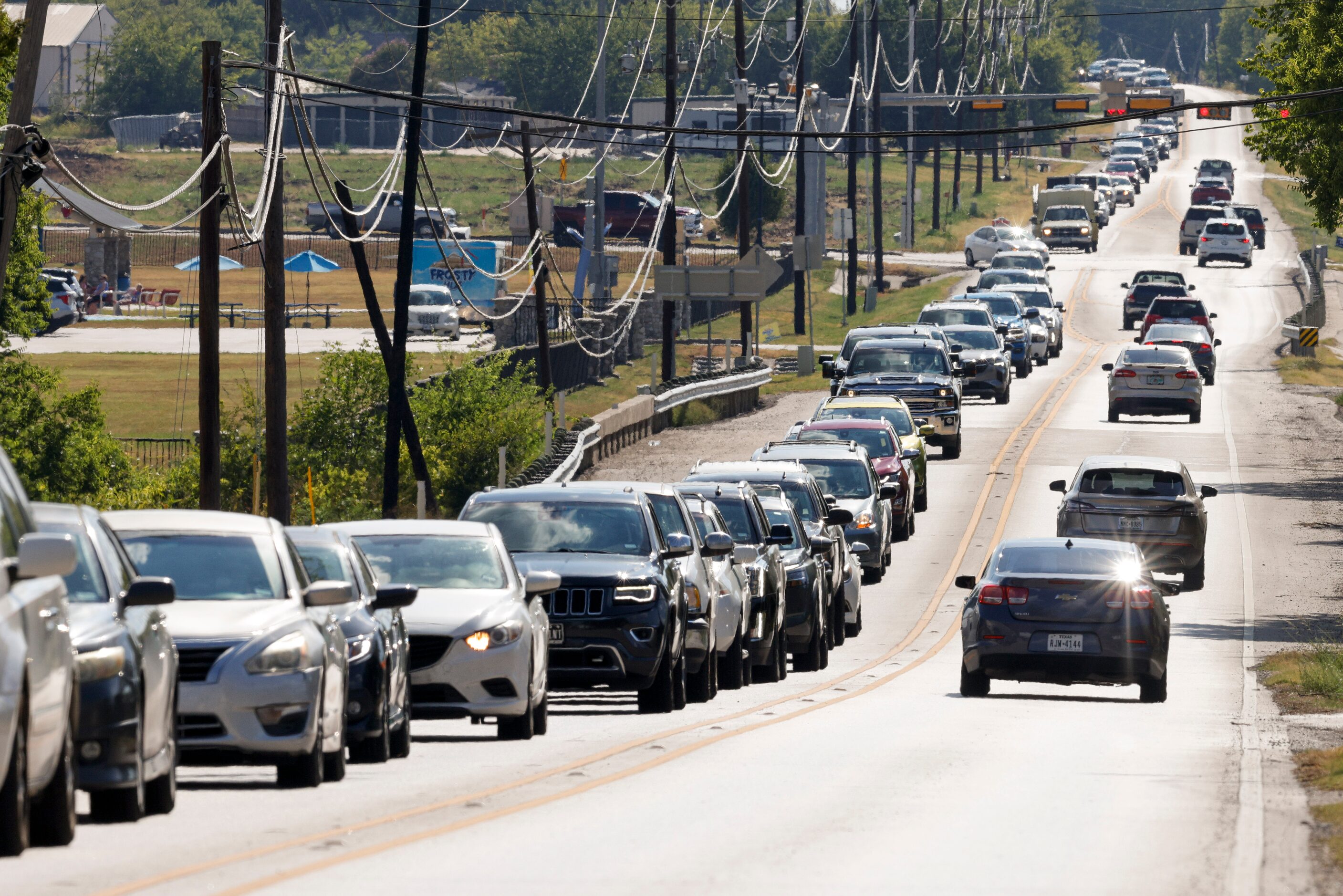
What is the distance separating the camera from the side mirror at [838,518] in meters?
25.9

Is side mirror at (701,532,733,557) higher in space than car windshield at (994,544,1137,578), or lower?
higher

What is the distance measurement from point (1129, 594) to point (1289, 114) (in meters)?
21.6

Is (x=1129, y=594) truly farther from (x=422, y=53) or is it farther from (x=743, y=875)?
(x=422, y=53)

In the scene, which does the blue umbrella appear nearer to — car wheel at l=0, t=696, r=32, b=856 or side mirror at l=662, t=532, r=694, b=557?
side mirror at l=662, t=532, r=694, b=557

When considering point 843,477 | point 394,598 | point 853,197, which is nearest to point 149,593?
point 394,598

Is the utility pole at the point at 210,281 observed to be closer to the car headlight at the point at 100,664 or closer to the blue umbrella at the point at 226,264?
the car headlight at the point at 100,664

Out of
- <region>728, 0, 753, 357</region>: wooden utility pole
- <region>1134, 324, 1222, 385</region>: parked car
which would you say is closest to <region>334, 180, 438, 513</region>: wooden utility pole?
<region>1134, 324, 1222, 385</region>: parked car

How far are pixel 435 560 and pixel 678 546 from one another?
8.42ft

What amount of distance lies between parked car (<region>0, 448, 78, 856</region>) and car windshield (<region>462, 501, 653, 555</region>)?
29.4 ft

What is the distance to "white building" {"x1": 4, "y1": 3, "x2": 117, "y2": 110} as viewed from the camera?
156 metres

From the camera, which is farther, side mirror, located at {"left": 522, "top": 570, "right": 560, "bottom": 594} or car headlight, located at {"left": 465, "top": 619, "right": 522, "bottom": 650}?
side mirror, located at {"left": 522, "top": 570, "right": 560, "bottom": 594}

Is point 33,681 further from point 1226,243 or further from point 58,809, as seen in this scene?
point 1226,243

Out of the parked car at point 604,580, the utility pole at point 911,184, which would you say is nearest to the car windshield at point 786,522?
the parked car at point 604,580

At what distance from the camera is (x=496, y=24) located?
189 metres
